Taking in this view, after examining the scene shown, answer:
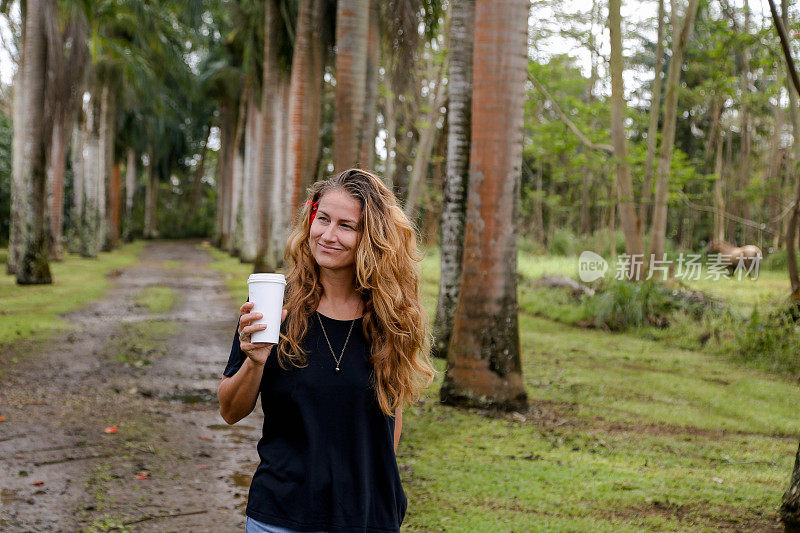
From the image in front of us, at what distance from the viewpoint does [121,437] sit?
22.6 ft

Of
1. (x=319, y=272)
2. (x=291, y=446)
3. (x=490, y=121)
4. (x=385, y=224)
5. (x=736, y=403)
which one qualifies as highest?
(x=490, y=121)

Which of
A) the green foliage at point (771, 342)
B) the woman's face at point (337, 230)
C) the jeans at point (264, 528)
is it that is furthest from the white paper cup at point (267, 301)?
the green foliage at point (771, 342)

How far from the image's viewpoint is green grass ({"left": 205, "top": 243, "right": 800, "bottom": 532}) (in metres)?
5.41

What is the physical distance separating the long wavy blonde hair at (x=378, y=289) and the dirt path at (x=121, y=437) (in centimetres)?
283

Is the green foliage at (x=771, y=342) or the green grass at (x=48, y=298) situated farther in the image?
the green grass at (x=48, y=298)

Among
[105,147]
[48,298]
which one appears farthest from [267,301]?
[105,147]

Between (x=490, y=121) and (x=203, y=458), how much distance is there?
13.4ft

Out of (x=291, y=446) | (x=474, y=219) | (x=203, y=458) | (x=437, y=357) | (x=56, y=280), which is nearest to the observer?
(x=291, y=446)

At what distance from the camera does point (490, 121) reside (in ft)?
25.7

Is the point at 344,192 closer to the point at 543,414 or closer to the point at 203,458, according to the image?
the point at 203,458

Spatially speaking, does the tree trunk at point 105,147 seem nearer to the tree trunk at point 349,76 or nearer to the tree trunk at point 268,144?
the tree trunk at point 268,144

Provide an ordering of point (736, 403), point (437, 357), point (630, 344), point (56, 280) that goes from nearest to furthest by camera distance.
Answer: point (736, 403) < point (437, 357) < point (630, 344) < point (56, 280)

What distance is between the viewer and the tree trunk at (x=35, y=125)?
17.4 metres

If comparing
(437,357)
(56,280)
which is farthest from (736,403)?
(56,280)
